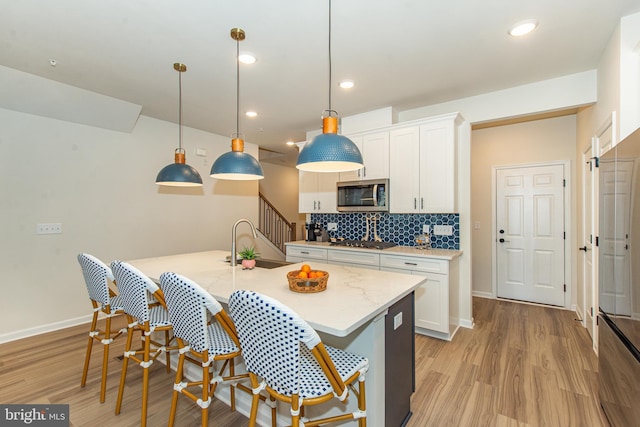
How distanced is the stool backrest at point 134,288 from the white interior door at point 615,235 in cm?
266

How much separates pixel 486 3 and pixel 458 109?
1.77 m

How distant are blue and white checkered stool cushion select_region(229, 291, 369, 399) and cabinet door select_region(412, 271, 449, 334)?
2074mm

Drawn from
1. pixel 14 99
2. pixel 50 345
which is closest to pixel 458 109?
pixel 14 99

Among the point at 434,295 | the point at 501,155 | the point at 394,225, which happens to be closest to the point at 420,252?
the point at 434,295

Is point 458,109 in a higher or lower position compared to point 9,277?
higher

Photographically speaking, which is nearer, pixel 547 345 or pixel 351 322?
pixel 351 322

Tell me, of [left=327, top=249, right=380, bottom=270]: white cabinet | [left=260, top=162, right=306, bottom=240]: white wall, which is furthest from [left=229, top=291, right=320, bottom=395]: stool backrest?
[left=260, top=162, right=306, bottom=240]: white wall

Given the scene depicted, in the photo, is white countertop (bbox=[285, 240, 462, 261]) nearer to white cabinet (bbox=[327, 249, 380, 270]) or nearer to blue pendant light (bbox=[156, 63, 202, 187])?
white cabinet (bbox=[327, 249, 380, 270])

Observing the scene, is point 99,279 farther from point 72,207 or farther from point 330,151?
point 72,207

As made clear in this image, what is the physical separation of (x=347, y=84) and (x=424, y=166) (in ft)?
4.22

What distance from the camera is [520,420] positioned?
1946 millimetres

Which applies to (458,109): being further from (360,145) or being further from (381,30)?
(381,30)

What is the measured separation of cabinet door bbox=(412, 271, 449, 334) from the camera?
309cm

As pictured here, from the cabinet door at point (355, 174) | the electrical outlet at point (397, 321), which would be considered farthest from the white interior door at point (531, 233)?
the electrical outlet at point (397, 321)
